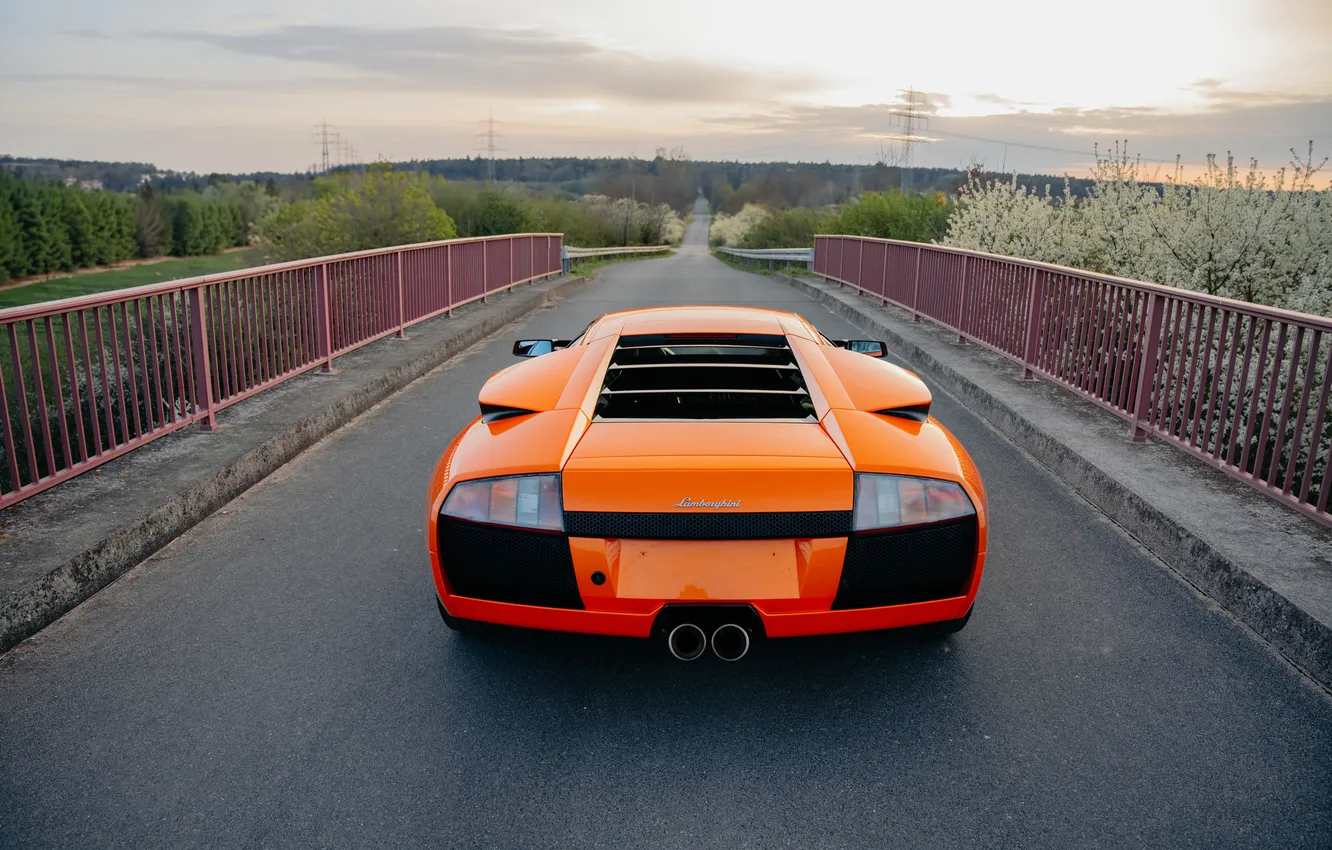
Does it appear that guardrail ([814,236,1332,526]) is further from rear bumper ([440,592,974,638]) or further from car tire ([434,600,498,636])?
car tire ([434,600,498,636])

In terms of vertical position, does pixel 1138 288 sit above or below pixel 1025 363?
above

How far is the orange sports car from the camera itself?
290cm

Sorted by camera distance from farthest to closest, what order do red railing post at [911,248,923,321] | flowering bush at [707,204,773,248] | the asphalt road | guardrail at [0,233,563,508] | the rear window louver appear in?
flowering bush at [707,204,773,248] < red railing post at [911,248,923,321] < guardrail at [0,233,563,508] < the rear window louver < the asphalt road

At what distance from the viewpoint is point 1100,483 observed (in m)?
5.59

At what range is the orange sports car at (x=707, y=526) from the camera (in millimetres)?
2904

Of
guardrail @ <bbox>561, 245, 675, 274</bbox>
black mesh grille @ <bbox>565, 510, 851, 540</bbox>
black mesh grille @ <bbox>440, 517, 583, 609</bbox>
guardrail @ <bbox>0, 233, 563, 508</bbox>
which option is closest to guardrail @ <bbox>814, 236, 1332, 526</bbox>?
black mesh grille @ <bbox>565, 510, 851, 540</bbox>

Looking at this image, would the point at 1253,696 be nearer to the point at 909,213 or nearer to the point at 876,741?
the point at 876,741

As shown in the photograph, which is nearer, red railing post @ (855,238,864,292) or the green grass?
red railing post @ (855,238,864,292)

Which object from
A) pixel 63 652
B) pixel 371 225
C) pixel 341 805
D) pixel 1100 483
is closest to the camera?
pixel 341 805

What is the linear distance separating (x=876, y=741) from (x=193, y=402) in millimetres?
5257

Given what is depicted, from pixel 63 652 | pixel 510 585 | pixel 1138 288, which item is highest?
pixel 1138 288

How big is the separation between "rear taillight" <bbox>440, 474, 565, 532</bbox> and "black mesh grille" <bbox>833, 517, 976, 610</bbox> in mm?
892

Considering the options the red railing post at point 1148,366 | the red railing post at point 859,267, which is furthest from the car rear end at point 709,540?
the red railing post at point 859,267

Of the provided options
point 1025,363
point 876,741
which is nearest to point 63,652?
point 876,741
